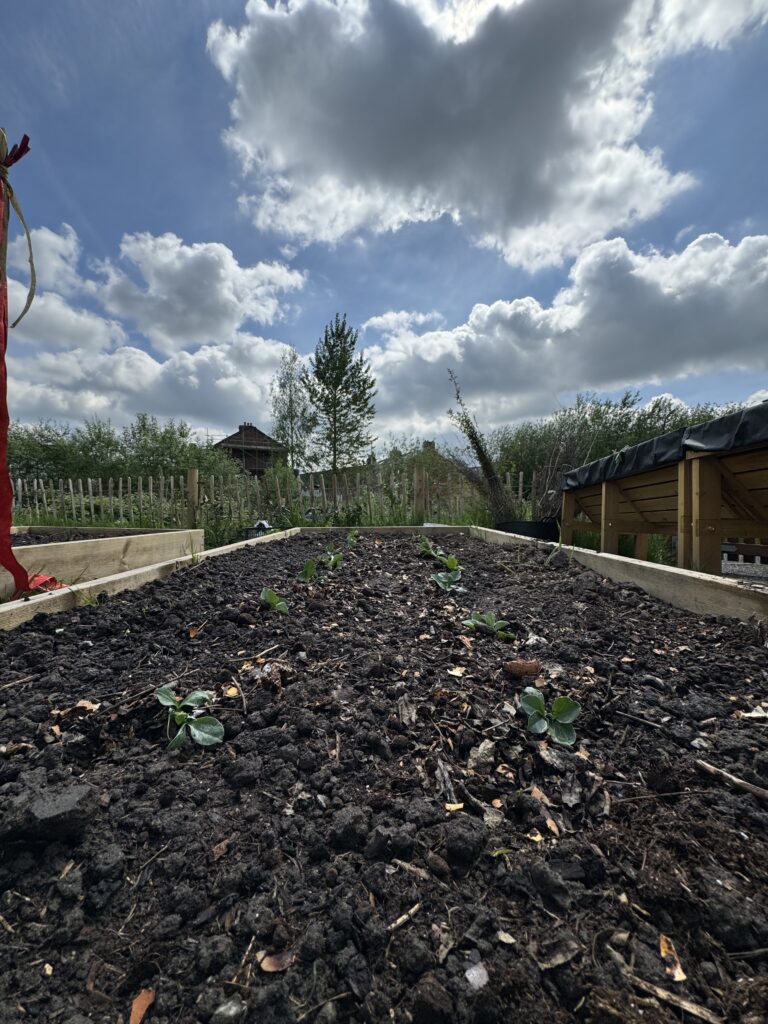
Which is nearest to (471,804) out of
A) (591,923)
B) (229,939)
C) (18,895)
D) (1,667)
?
(591,923)

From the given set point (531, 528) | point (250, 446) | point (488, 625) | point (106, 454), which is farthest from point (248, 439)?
point (488, 625)

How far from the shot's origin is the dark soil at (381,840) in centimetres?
61

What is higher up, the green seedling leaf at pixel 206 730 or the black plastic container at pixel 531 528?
the black plastic container at pixel 531 528

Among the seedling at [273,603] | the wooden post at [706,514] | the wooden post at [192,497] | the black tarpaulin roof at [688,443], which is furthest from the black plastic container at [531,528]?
the wooden post at [192,497]

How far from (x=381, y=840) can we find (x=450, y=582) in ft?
5.88

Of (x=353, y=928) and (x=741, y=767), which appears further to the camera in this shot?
(x=741, y=767)

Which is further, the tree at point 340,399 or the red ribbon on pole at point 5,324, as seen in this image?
Answer: the tree at point 340,399

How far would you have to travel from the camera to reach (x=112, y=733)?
3.75 ft

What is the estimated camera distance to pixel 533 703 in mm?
1190

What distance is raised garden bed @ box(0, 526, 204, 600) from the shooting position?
2.29 metres

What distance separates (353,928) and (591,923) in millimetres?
366

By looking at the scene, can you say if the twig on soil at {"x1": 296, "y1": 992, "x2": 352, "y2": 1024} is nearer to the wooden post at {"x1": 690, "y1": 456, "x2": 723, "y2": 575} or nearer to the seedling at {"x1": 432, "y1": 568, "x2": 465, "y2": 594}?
the seedling at {"x1": 432, "y1": 568, "x2": 465, "y2": 594}

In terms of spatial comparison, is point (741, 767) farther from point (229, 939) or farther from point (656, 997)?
point (229, 939)

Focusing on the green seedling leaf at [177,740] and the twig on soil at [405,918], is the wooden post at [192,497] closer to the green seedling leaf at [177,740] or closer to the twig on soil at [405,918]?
the green seedling leaf at [177,740]
